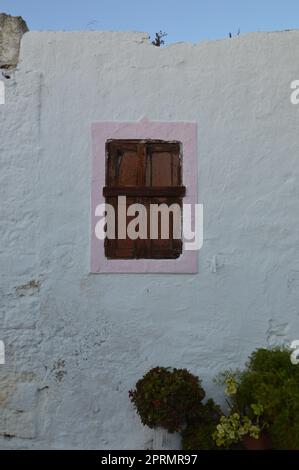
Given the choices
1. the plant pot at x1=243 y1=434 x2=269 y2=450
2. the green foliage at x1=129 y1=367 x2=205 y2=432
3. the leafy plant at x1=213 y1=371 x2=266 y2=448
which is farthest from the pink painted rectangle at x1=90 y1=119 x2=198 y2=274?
the plant pot at x1=243 y1=434 x2=269 y2=450

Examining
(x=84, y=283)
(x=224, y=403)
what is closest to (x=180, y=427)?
(x=224, y=403)

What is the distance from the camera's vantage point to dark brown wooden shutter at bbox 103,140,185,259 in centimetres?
507

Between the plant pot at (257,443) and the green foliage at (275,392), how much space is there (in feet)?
0.19

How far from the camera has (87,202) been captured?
5.09 metres

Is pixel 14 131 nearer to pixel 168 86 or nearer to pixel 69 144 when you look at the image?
pixel 69 144

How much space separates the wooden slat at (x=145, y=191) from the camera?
5.09 meters

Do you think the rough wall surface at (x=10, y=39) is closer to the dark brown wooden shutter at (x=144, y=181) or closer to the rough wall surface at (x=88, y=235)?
the rough wall surface at (x=88, y=235)

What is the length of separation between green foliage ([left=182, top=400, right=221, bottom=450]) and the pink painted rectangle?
1123mm

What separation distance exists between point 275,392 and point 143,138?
2.36 m

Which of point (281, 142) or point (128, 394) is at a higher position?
point (281, 142)

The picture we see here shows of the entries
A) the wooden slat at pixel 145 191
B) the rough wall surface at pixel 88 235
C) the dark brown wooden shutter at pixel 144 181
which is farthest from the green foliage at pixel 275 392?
the wooden slat at pixel 145 191

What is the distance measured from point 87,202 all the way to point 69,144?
1.76 ft

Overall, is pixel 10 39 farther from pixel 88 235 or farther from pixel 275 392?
pixel 275 392

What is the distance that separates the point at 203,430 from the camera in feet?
14.5
